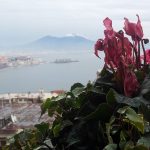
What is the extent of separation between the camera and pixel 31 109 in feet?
22.7

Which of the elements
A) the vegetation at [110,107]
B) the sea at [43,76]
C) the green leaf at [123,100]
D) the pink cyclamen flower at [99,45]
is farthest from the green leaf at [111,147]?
the sea at [43,76]

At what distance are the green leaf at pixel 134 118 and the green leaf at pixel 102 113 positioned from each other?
62 millimetres

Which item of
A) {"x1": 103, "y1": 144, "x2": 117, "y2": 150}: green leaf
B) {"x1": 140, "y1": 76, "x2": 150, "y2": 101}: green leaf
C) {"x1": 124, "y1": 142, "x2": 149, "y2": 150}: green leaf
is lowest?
{"x1": 103, "y1": 144, "x2": 117, "y2": 150}: green leaf

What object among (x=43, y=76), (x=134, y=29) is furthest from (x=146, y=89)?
(x=43, y=76)

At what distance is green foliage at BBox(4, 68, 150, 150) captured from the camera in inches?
29.6

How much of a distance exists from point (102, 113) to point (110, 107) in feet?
0.08

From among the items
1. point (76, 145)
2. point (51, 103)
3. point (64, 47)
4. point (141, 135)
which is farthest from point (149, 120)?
point (64, 47)

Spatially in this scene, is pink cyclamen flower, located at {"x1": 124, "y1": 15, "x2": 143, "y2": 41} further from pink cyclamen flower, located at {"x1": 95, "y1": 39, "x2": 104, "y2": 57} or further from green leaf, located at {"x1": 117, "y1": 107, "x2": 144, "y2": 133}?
green leaf, located at {"x1": 117, "y1": 107, "x2": 144, "y2": 133}

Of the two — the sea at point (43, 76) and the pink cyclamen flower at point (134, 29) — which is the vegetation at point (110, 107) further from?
the sea at point (43, 76)

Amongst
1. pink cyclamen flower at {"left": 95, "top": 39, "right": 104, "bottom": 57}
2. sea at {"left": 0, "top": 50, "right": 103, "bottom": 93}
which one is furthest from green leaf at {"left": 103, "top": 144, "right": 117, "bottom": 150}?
sea at {"left": 0, "top": 50, "right": 103, "bottom": 93}

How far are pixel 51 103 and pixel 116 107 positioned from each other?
252 millimetres

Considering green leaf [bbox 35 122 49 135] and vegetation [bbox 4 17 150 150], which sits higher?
vegetation [bbox 4 17 150 150]

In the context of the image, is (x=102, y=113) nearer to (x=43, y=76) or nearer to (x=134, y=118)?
(x=134, y=118)

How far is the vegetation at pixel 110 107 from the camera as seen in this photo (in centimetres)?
77
